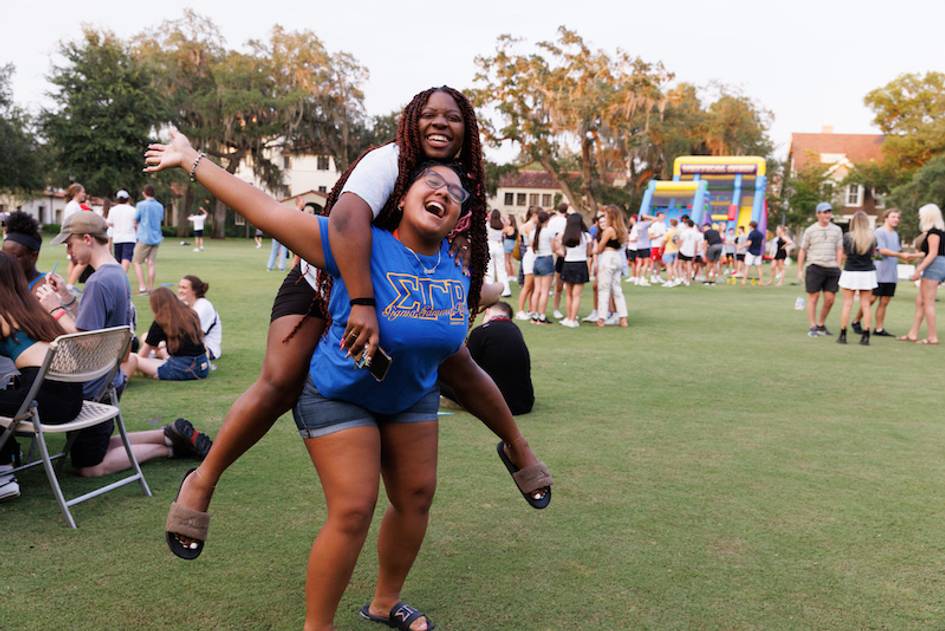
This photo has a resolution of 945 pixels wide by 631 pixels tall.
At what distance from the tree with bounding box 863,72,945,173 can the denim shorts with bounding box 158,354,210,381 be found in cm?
5679

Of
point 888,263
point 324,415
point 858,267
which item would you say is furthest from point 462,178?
point 888,263

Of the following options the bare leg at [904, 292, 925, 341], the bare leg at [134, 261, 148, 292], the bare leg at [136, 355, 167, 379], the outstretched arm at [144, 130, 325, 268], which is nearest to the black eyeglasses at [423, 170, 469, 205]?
the outstretched arm at [144, 130, 325, 268]

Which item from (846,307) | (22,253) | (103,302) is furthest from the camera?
(846,307)

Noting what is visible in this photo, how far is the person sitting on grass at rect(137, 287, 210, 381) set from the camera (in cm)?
773

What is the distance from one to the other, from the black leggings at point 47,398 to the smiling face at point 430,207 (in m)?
2.57

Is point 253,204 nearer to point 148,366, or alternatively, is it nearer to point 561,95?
point 148,366

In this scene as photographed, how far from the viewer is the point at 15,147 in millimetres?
47062

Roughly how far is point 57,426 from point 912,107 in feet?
208

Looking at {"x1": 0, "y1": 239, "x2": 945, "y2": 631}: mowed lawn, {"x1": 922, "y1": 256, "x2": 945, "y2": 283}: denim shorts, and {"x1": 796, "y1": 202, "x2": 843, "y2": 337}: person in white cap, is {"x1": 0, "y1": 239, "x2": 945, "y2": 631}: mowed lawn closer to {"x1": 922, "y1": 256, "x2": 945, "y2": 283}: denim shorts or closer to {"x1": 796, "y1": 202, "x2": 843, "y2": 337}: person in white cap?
{"x1": 922, "y1": 256, "x2": 945, "y2": 283}: denim shorts

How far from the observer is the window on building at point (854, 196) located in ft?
237

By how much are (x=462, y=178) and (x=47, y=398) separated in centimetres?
266

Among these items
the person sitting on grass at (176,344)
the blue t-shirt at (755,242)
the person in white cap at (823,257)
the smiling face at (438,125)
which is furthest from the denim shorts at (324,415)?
the blue t-shirt at (755,242)

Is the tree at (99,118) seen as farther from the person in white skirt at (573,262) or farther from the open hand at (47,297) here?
the open hand at (47,297)

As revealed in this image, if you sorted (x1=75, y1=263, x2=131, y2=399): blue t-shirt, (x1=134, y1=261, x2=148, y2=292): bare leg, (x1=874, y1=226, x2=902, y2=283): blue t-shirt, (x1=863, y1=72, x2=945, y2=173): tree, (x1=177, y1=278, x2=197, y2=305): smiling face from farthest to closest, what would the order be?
1. (x1=863, y1=72, x2=945, y2=173): tree
2. (x1=134, y1=261, x2=148, y2=292): bare leg
3. (x1=874, y1=226, x2=902, y2=283): blue t-shirt
4. (x1=177, y1=278, x2=197, y2=305): smiling face
5. (x1=75, y1=263, x2=131, y2=399): blue t-shirt
